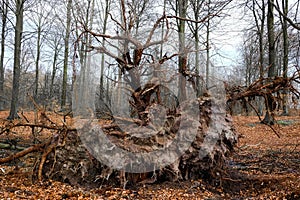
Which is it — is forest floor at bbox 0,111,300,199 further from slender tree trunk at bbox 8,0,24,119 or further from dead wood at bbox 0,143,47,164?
slender tree trunk at bbox 8,0,24,119

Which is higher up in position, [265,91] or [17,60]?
[17,60]

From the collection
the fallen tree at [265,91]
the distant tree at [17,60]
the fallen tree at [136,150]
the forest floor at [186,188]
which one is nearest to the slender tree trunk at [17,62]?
the distant tree at [17,60]

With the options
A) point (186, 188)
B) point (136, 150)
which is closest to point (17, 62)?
point (136, 150)

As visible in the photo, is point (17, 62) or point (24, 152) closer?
point (24, 152)

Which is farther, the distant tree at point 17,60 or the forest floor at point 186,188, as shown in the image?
the distant tree at point 17,60

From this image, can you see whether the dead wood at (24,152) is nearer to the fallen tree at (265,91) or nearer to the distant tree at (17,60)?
the fallen tree at (265,91)

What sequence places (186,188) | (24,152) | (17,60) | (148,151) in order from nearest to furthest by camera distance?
(186,188) < (148,151) < (24,152) < (17,60)

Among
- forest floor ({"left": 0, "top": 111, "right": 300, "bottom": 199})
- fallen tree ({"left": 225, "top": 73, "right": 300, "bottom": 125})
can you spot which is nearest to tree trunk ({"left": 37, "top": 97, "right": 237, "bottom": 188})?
forest floor ({"left": 0, "top": 111, "right": 300, "bottom": 199})

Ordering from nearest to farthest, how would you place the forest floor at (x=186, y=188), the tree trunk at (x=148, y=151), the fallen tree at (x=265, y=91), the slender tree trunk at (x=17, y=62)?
1. the forest floor at (x=186, y=188)
2. the tree trunk at (x=148, y=151)
3. the fallen tree at (x=265, y=91)
4. the slender tree trunk at (x=17, y=62)

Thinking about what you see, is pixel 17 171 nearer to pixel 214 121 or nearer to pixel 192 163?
pixel 192 163

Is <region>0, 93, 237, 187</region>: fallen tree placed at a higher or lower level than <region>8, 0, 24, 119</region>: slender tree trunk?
lower

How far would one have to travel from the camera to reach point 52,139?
391cm

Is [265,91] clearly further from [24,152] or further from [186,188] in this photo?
[24,152]

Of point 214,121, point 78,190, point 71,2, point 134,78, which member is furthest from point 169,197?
point 71,2
